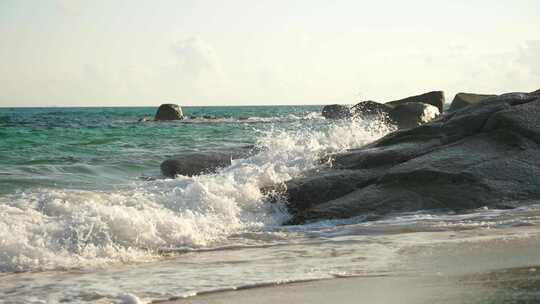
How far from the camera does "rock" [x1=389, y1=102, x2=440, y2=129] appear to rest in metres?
20.6

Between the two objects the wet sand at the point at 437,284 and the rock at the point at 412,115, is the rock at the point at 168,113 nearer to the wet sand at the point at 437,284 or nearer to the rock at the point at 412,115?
the rock at the point at 412,115

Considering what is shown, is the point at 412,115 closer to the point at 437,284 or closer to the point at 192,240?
the point at 192,240

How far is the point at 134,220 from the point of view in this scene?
23.7 feet

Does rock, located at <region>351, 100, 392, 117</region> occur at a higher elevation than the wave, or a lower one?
higher

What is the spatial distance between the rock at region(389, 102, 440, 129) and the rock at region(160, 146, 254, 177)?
27.5 feet

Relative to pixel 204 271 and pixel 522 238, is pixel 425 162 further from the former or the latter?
pixel 204 271

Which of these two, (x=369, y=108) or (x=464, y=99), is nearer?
(x=464, y=99)

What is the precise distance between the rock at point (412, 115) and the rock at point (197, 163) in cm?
Answer: 838

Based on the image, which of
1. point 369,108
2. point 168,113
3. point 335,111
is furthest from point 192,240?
point 168,113

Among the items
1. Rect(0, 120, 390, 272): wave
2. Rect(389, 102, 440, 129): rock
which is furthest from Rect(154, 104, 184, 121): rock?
Rect(0, 120, 390, 272): wave

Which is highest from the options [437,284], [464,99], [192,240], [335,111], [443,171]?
[464,99]

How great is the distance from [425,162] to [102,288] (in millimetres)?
5160

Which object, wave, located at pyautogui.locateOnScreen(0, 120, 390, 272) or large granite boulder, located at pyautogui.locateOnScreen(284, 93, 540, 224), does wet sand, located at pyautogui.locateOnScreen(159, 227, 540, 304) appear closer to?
wave, located at pyautogui.locateOnScreen(0, 120, 390, 272)

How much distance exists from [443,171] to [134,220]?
12.7 feet
